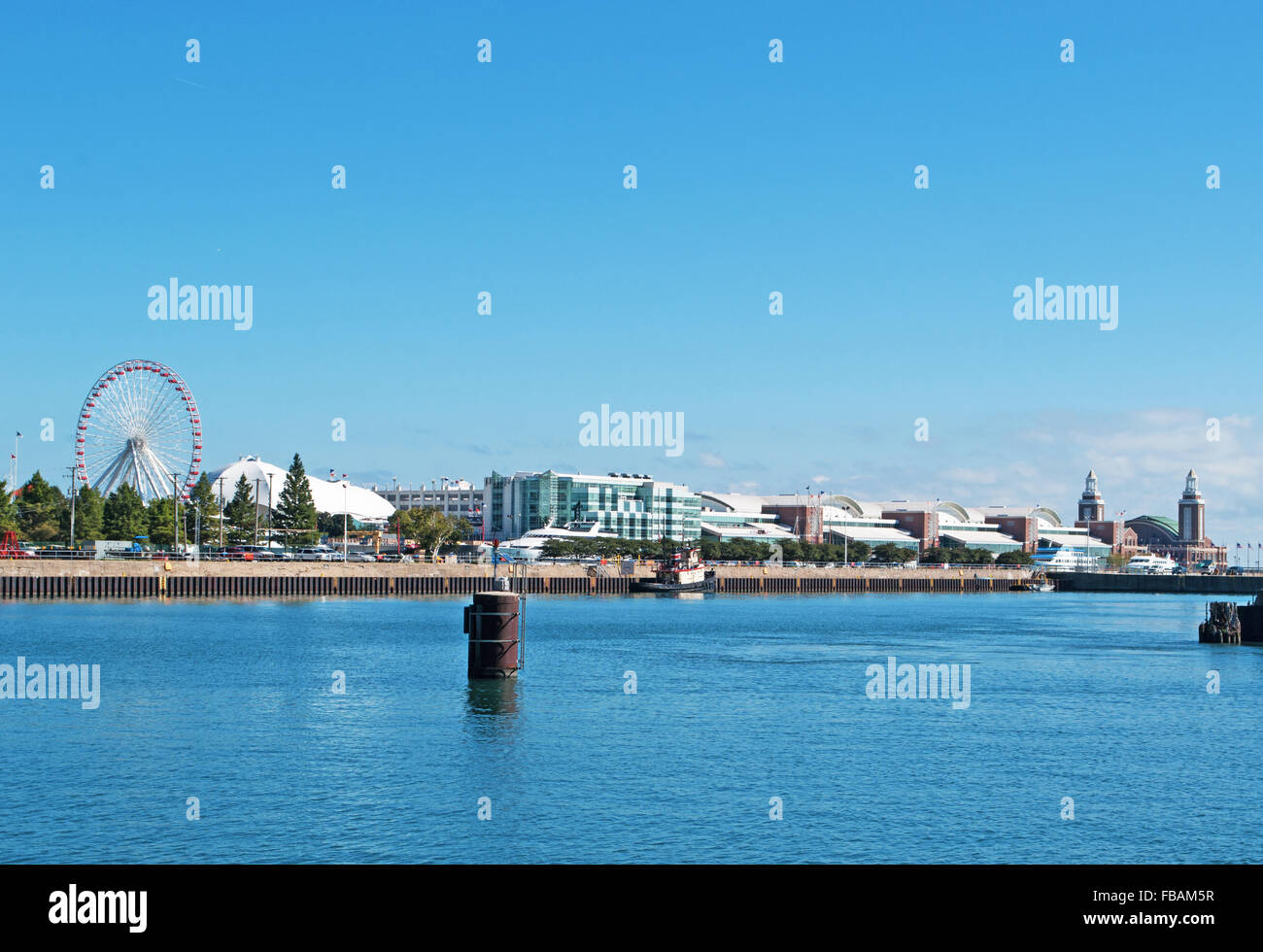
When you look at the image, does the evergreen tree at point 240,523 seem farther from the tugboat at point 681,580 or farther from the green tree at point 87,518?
the tugboat at point 681,580

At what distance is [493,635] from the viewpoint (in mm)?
54062

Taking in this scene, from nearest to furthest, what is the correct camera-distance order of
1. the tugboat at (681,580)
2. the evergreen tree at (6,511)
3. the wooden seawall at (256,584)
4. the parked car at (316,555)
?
the wooden seawall at (256,584), the evergreen tree at (6,511), the tugboat at (681,580), the parked car at (316,555)

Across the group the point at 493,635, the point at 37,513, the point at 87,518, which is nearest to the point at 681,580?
the point at 87,518

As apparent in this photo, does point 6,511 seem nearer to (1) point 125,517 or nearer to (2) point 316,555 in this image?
(1) point 125,517

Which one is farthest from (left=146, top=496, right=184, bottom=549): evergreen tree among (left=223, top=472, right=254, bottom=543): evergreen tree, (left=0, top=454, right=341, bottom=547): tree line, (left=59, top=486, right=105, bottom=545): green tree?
(left=223, top=472, right=254, bottom=543): evergreen tree

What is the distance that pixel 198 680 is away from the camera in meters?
56.0

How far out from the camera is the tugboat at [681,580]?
17650cm

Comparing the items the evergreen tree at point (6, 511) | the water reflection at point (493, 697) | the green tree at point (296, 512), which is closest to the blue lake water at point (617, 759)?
the water reflection at point (493, 697)

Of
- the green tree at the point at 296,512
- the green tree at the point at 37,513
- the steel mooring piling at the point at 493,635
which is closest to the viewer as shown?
the steel mooring piling at the point at 493,635

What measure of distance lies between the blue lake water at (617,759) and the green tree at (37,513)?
9989cm

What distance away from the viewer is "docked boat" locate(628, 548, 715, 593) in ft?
579

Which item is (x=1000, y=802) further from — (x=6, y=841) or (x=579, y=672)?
(x=579, y=672)

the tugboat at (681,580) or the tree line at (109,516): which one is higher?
the tree line at (109,516)

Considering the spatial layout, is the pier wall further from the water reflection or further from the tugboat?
the water reflection
